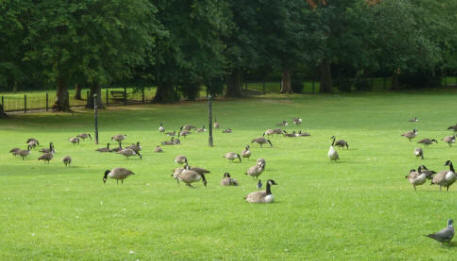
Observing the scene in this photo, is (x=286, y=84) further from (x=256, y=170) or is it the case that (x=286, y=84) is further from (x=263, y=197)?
(x=263, y=197)

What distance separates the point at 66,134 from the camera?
41.2 meters

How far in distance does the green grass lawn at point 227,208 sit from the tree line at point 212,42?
17471 mm

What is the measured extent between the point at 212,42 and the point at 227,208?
54.1 meters

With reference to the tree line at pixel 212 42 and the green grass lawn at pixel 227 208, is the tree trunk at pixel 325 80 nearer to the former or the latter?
the tree line at pixel 212 42

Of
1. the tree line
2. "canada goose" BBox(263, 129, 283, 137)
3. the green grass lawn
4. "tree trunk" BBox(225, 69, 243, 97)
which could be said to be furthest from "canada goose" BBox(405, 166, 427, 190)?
"tree trunk" BBox(225, 69, 243, 97)

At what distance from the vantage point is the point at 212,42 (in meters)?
68.8

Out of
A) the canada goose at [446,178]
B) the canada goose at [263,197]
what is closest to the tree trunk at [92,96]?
the canada goose at [263,197]

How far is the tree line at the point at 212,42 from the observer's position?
49.4 metres

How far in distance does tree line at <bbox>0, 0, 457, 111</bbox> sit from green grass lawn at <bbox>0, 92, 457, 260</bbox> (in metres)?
17.5

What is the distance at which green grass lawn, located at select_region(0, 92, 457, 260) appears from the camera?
41.1 feet

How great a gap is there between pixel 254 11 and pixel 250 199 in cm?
6204

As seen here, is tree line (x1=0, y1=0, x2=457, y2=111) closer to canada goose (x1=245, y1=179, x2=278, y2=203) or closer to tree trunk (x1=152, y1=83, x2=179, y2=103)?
tree trunk (x1=152, y1=83, x2=179, y2=103)

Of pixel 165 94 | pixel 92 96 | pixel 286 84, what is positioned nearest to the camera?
pixel 92 96

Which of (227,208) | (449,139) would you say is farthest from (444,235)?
(449,139)
